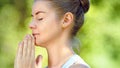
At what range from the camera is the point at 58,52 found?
2.66 meters

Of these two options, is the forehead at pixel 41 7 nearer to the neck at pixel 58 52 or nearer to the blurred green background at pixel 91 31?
the neck at pixel 58 52

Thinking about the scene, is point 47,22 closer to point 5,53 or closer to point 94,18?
point 94,18

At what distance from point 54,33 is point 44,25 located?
69mm

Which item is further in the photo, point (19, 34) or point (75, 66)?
point (19, 34)

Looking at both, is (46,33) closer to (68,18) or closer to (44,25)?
(44,25)

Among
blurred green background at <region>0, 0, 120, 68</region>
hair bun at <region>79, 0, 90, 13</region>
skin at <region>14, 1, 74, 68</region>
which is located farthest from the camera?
blurred green background at <region>0, 0, 120, 68</region>

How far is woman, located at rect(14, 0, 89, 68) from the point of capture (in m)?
2.61

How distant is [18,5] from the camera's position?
6500mm

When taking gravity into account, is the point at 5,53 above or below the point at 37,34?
below

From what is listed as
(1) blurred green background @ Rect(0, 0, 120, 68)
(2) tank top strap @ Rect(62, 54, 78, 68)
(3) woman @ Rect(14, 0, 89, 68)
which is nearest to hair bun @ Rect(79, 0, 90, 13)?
(3) woman @ Rect(14, 0, 89, 68)

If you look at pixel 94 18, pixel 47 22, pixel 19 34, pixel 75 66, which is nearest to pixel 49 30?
pixel 47 22

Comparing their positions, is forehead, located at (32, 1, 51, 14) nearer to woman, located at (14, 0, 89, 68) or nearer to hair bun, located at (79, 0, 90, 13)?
woman, located at (14, 0, 89, 68)

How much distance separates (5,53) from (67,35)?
368 cm

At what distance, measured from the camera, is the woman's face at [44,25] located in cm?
262
